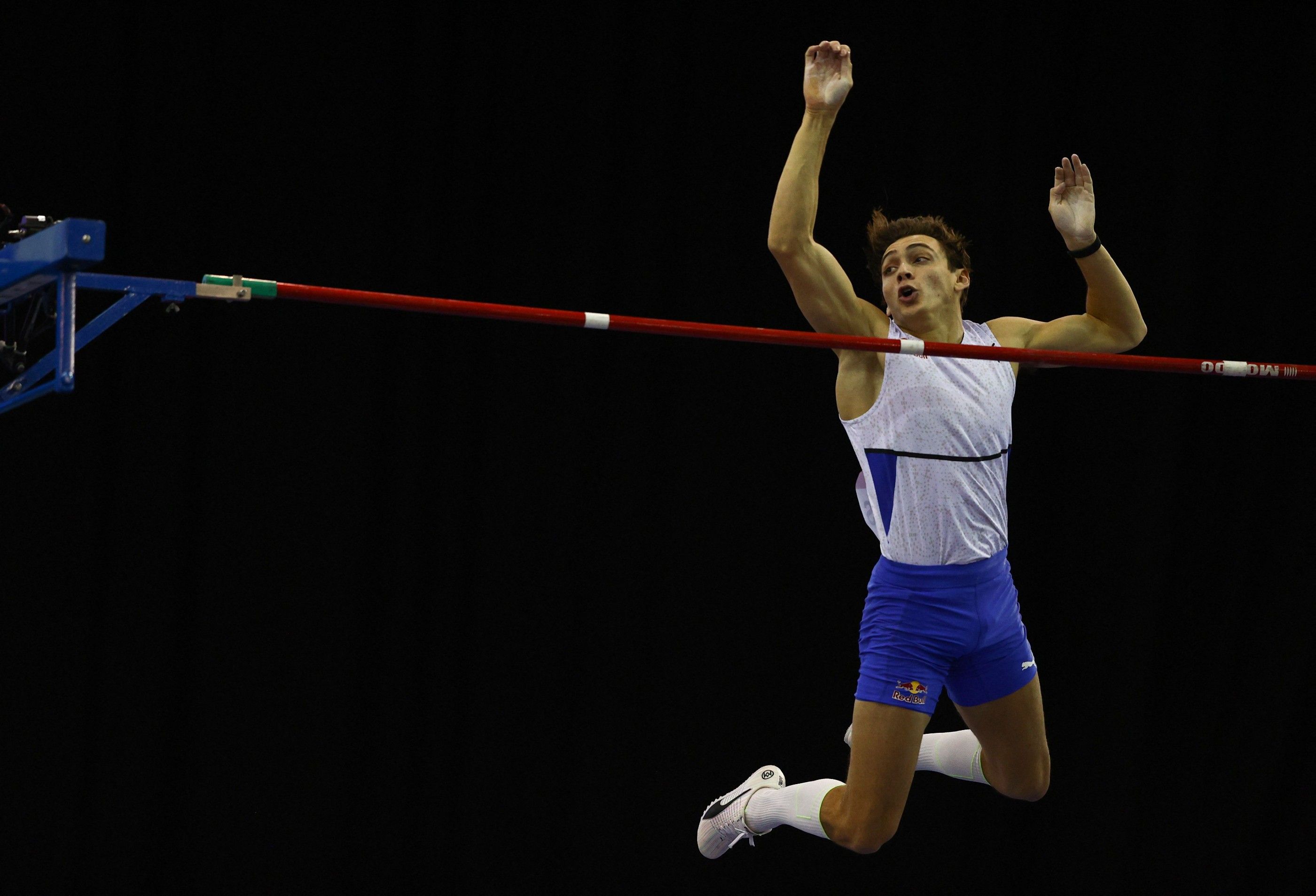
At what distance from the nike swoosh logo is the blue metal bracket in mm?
1536

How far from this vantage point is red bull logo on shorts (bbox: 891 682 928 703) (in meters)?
2.41

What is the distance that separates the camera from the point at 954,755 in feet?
9.36

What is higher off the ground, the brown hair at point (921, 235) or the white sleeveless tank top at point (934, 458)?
the brown hair at point (921, 235)

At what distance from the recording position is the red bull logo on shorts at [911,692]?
2.41 meters

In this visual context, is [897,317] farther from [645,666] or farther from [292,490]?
[292,490]

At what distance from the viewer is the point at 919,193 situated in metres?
3.55

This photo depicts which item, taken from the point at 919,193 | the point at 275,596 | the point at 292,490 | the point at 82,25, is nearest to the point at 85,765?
the point at 275,596

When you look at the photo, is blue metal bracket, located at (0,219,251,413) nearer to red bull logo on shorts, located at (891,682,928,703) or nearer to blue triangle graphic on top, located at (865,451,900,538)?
blue triangle graphic on top, located at (865,451,900,538)

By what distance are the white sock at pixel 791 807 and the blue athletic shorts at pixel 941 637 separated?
0.82ft

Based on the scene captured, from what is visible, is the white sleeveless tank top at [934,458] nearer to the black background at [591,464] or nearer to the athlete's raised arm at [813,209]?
the athlete's raised arm at [813,209]

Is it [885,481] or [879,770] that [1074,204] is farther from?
[879,770]

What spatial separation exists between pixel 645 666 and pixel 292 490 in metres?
0.98

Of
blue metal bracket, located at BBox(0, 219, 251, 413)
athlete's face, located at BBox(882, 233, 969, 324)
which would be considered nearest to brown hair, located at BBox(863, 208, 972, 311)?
athlete's face, located at BBox(882, 233, 969, 324)

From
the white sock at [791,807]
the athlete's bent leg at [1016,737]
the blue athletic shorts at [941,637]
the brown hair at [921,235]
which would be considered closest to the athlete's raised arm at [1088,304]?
the brown hair at [921,235]
